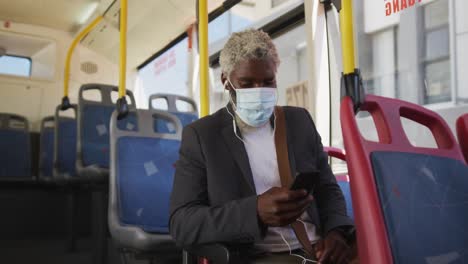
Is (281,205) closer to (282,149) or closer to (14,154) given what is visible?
(282,149)

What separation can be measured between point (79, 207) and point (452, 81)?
12.7 feet

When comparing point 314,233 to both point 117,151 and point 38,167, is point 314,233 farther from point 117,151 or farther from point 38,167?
point 38,167

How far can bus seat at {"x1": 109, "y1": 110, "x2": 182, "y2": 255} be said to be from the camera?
2.13m

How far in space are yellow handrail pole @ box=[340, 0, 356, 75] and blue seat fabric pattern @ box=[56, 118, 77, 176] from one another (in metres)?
3.86

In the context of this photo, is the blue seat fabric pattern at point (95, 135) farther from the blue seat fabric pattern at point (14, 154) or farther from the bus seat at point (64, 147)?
the blue seat fabric pattern at point (14, 154)

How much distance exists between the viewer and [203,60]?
1863 millimetres

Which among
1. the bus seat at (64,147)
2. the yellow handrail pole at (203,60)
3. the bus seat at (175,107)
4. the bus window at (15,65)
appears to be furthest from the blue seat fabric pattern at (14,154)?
the yellow handrail pole at (203,60)

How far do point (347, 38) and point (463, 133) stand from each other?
1.85 ft

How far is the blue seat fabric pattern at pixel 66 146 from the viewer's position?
4633mm

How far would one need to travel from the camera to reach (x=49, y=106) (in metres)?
5.95

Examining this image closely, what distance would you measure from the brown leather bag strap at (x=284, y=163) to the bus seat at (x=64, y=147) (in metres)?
3.34

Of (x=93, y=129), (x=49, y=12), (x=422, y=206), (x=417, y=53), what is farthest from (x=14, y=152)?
(x=422, y=206)

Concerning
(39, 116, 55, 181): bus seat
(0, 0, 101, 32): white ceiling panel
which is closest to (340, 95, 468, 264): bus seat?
(39, 116, 55, 181): bus seat

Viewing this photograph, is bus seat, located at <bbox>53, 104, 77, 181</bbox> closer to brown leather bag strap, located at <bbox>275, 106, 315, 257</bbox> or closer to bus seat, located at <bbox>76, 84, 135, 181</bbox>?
bus seat, located at <bbox>76, 84, 135, 181</bbox>
